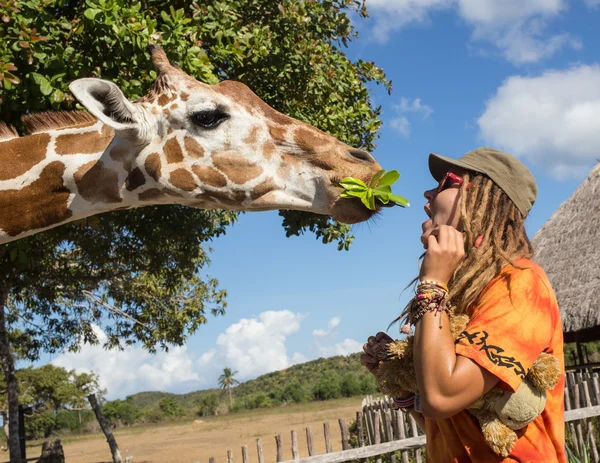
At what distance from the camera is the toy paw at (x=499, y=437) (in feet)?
6.02

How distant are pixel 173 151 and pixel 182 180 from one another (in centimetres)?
16

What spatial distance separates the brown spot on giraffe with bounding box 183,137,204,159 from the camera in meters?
3.17

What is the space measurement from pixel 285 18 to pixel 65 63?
3231 mm

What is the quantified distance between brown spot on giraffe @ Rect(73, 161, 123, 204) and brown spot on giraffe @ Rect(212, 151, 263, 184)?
0.52m

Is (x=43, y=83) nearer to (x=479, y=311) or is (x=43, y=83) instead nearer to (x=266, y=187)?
(x=266, y=187)

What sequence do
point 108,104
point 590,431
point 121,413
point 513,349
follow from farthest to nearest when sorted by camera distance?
point 121,413
point 590,431
point 108,104
point 513,349

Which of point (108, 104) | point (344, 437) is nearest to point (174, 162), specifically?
point (108, 104)

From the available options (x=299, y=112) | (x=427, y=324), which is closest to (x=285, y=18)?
(x=299, y=112)

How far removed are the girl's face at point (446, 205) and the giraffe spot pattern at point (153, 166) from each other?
1530 mm

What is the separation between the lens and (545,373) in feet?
6.18

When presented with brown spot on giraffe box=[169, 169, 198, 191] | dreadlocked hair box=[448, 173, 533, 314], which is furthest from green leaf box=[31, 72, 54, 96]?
dreadlocked hair box=[448, 173, 533, 314]

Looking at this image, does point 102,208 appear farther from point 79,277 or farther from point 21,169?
point 79,277

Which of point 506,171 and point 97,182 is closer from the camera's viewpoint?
point 506,171

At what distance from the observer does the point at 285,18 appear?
8.48 meters
